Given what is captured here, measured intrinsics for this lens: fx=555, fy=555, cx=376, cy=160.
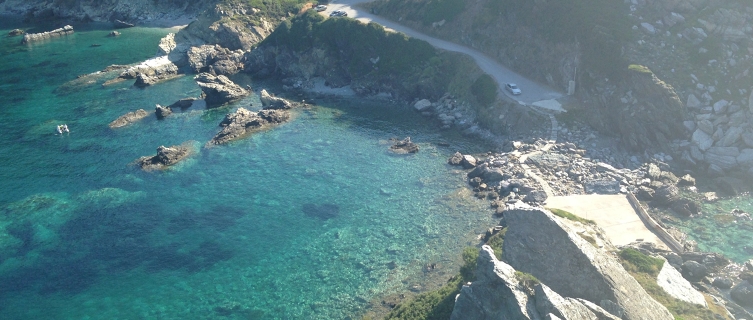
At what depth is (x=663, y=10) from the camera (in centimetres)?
7875

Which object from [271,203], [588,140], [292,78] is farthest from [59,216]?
[588,140]

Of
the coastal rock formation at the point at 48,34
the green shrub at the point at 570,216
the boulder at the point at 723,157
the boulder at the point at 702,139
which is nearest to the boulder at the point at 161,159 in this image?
the green shrub at the point at 570,216

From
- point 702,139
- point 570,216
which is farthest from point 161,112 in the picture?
point 702,139

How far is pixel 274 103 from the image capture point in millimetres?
91500

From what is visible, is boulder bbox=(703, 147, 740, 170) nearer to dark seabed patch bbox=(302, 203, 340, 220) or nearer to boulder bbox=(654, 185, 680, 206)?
boulder bbox=(654, 185, 680, 206)

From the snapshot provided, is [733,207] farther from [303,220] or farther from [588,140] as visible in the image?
[303,220]

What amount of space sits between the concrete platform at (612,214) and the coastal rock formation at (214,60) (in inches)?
2842

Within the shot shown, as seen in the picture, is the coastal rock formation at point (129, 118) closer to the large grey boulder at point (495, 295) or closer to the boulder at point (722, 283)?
the large grey boulder at point (495, 295)

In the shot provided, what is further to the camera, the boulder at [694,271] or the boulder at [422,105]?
the boulder at [422,105]

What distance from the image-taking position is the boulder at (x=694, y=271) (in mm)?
46875

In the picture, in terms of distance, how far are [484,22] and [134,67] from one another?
68.8m

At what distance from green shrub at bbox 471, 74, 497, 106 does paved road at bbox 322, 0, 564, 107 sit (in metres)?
1.06

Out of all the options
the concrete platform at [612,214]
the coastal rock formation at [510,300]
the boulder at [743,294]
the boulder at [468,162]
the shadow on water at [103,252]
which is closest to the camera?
the coastal rock formation at [510,300]

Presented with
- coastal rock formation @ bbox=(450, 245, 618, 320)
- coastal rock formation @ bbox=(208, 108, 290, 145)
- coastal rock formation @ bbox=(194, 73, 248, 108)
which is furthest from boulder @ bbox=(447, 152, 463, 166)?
coastal rock formation @ bbox=(194, 73, 248, 108)
